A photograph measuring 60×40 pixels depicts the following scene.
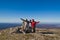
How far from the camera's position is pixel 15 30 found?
102ft

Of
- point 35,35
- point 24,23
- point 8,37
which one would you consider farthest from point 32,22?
point 8,37

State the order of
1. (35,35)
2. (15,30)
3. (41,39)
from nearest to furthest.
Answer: (41,39) < (35,35) < (15,30)

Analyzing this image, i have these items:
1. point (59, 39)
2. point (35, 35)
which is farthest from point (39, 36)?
point (59, 39)

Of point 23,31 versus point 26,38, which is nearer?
point 26,38

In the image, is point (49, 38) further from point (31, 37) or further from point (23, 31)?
point (23, 31)

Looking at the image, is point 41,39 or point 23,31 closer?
point 41,39

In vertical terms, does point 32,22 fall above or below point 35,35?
above

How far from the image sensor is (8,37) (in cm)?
2652

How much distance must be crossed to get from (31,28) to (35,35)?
5801 millimetres

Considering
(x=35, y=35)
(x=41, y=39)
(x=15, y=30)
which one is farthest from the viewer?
(x=15, y=30)

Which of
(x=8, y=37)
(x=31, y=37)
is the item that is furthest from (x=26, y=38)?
(x=8, y=37)

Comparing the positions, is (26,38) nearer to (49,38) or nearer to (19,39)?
(19,39)

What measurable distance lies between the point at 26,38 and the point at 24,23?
6586 millimetres

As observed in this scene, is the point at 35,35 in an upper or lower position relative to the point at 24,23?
lower
